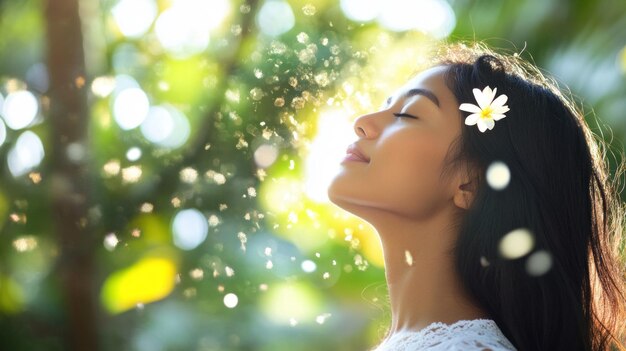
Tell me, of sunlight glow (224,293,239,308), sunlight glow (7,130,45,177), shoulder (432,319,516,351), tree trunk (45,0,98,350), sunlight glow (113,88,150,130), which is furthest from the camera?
sunlight glow (224,293,239,308)

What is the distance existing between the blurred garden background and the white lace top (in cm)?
109

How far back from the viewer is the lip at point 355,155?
1.45 metres

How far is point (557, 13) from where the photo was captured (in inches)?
126

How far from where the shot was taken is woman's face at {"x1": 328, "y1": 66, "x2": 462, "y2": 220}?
1.40 meters

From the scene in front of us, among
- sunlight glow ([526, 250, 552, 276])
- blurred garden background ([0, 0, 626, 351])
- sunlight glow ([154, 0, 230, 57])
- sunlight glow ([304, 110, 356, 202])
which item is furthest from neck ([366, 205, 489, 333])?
sunlight glow ([154, 0, 230, 57])

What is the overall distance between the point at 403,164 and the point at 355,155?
0.32 ft

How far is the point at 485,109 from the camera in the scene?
1.43m

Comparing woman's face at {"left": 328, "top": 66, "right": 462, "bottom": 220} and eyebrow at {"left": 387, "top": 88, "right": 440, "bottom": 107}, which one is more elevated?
eyebrow at {"left": 387, "top": 88, "right": 440, "bottom": 107}

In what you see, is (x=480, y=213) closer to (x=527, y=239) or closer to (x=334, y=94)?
(x=527, y=239)

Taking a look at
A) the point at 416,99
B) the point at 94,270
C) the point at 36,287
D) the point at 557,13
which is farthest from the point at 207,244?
the point at 416,99

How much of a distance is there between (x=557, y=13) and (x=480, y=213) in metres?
2.06

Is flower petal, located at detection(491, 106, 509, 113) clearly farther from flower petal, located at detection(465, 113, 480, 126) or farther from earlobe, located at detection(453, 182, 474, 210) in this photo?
earlobe, located at detection(453, 182, 474, 210)

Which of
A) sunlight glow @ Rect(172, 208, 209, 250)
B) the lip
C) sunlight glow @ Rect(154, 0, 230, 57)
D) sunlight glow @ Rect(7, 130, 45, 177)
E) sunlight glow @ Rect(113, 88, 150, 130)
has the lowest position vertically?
sunlight glow @ Rect(172, 208, 209, 250)

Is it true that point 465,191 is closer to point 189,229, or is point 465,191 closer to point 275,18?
point 189,229
